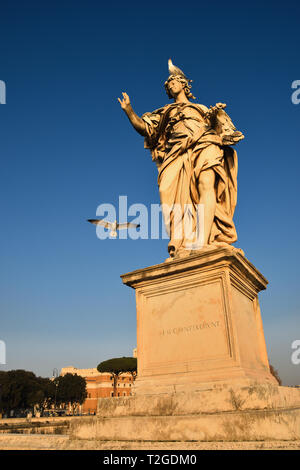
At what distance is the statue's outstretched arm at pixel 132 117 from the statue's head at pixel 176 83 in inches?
35.9

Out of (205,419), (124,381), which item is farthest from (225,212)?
(124,381)

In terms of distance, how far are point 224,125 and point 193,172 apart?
0.91 m

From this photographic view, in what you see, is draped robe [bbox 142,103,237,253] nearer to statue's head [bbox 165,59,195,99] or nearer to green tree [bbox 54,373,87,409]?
statue's head [bbox 165,59,195,99]

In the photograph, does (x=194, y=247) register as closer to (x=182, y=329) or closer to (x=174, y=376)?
(x=182, y=329)

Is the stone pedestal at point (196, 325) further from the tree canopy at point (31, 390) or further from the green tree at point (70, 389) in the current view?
the green tree at point (70, 389)

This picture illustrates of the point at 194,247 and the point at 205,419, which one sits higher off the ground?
the point at 194,247

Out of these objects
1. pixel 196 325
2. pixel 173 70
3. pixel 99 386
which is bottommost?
pixel 99 386

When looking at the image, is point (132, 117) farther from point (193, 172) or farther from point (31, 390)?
point (31, 390)

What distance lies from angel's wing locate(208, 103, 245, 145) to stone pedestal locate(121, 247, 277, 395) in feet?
Answer: 6.72

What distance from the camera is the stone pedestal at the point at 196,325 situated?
12.3ft

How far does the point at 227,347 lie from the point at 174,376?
73 cm

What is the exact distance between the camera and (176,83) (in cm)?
657

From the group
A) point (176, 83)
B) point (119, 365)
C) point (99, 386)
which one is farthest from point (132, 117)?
point (99, 386)
